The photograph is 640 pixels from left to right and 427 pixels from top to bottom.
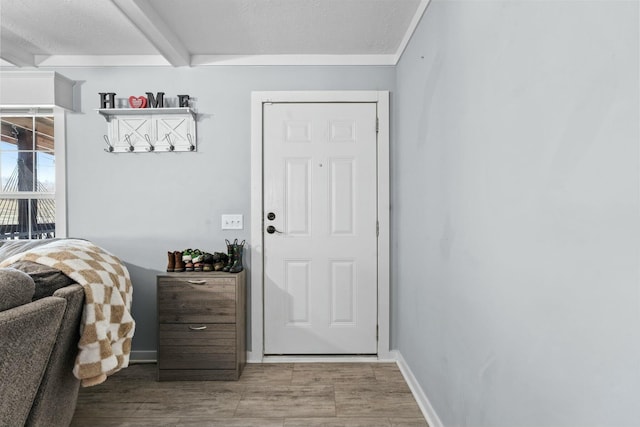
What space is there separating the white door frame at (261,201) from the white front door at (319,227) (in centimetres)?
4

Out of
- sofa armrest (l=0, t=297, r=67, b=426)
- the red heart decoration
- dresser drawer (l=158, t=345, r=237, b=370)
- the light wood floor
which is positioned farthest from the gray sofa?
the red heart decoration

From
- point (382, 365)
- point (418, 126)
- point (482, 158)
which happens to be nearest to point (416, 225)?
point (418, 126)

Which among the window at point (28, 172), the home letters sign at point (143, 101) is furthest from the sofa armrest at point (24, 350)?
the window at point (28, 172)

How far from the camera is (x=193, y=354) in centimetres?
259

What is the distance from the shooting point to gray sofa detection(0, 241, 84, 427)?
1221mm

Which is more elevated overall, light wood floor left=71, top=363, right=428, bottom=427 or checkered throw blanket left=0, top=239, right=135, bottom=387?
checkered throw blanket left=0, top=239, right=135, bottom=387

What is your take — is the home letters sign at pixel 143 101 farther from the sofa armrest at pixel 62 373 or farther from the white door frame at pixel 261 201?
the sofa armrest at pixel 62 373

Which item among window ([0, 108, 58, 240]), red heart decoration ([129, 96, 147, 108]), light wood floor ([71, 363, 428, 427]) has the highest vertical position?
red heart decoration ([129, 96, 147, 108])

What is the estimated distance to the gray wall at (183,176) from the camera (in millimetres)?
2977

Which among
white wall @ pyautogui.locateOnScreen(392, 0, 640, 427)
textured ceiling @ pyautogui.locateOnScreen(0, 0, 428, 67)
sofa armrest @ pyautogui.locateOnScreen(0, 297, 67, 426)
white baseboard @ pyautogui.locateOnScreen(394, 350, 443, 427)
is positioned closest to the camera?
white wall @ pyautogui.locateOnScreen(392, 0, 640, 427)

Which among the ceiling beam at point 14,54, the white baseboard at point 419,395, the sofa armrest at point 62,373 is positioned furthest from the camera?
the ceiling beam at point 14,54

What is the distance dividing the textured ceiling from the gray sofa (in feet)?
5.01

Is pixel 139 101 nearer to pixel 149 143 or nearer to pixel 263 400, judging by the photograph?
pixel 149 143

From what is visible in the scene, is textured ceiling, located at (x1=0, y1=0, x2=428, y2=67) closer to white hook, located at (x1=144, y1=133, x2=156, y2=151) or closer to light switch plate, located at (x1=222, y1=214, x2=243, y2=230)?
white hook, located at (x1=144, y1=133, x2=156, y2=151)
